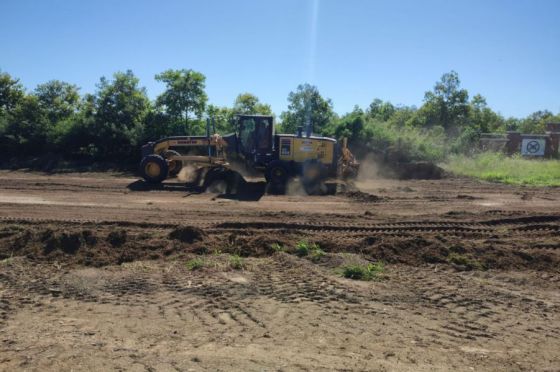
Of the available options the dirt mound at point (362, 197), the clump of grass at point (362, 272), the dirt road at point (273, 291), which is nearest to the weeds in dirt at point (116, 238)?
the dirt road at point (273, 291)

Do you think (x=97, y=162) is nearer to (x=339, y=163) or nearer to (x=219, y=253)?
(x=339, y=163)

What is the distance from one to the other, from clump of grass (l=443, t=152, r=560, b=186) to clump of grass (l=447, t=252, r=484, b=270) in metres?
14.9

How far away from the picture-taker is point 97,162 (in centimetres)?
2556

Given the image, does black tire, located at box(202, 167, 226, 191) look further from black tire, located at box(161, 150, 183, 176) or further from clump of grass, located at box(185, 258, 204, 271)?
clump of grass, located at box(185, 258, 204, 271)

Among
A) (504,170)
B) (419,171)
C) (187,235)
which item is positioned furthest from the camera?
(504,170)

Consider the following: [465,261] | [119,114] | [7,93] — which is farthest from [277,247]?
[7,93]

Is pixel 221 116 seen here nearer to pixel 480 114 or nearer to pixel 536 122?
pixel 480 114

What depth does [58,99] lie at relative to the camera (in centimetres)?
3250

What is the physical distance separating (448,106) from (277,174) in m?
33.0

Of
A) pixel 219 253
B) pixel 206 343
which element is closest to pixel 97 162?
pixel 219 253

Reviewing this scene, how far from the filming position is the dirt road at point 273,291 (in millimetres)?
5363

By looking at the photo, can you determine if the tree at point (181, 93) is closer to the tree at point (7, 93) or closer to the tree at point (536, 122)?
the tree at point (7, 93)

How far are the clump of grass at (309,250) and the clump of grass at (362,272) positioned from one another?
0.79 meters

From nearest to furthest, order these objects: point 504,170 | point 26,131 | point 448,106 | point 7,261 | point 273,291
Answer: point 273,291 → point 7,261 → point 504,170 → point 26,131 → point 448,106
